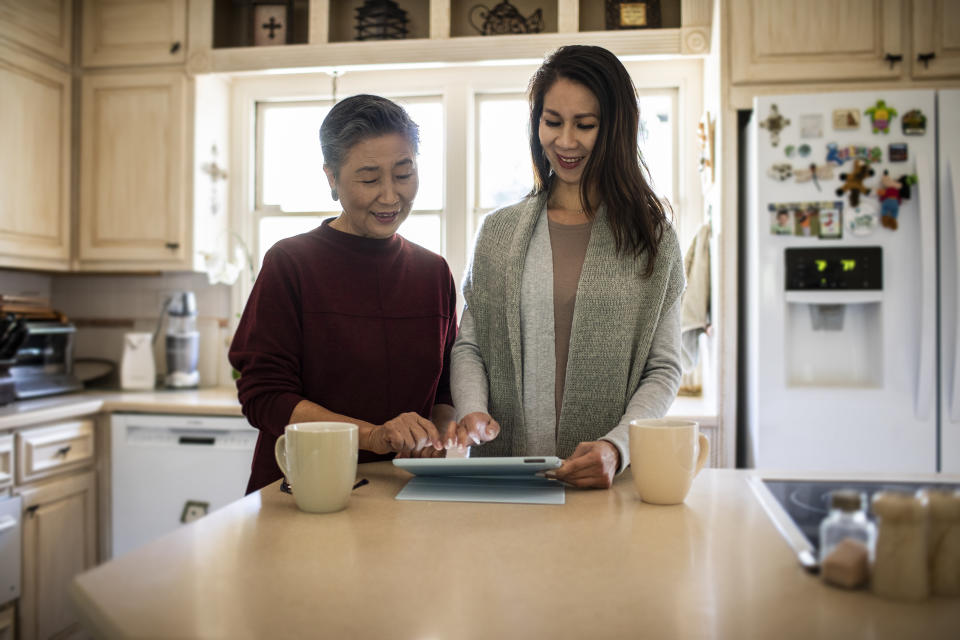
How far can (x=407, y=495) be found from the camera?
3.05 feet

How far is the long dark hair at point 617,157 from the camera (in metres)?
1.25

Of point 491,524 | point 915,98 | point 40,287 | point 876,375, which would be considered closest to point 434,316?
point 491,524

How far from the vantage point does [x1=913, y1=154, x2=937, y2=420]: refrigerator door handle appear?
210cm

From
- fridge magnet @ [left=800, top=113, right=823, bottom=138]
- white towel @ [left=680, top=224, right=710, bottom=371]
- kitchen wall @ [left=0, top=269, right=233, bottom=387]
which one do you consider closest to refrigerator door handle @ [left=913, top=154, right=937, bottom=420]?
fridge magnet @ [left=800, top=113, right=823, bottom=138]

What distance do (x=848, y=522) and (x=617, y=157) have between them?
0.79 metres

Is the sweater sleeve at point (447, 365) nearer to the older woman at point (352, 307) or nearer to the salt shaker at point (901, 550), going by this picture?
the older woman at point (352, 307)

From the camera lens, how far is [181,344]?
9.77 ft

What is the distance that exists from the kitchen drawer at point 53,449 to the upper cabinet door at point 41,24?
1392 mm

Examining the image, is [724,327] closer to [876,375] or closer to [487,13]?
[876,375]

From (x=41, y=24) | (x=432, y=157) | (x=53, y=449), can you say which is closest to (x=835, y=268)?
(x=432, y=157)

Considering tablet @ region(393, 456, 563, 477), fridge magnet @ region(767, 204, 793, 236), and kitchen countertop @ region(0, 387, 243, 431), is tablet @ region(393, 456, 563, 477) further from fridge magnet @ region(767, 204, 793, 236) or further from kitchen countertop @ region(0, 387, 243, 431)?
kitchen countertop @ region(0, 387, 243, 431)

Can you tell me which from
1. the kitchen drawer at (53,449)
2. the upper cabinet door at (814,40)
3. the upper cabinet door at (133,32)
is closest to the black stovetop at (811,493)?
the upper cabinet door at (814,40)

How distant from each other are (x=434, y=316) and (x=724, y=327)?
134 cm

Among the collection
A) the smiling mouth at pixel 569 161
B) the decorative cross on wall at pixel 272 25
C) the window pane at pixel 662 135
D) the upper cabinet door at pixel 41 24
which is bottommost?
the smiling mouth at pixel 569 161
